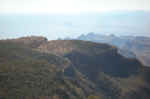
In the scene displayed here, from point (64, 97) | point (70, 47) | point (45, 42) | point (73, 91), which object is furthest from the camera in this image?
point (45, 42)

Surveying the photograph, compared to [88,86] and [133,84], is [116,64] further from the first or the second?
[88,86]

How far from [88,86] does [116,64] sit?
20.1 m

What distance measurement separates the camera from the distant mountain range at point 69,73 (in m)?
34.0

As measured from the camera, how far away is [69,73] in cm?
5050

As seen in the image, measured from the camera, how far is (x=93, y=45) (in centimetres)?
7012

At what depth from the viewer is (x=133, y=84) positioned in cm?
5459

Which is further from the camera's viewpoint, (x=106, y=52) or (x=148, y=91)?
(x=106, y=52)

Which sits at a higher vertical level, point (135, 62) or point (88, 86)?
point (135, 62)

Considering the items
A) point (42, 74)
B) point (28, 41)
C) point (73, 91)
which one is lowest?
point (73, 91)

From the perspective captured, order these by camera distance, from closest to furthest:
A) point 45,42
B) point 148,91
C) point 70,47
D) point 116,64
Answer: point 148,91 < point 116,64 < point 70,47 < point 45,42

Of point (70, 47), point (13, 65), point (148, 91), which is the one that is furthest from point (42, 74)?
point (148, 91)

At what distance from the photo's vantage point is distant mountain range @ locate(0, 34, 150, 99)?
33969mm

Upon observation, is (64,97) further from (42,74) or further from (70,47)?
(70,47)

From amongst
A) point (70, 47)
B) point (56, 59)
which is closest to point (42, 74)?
point (56, 59)
